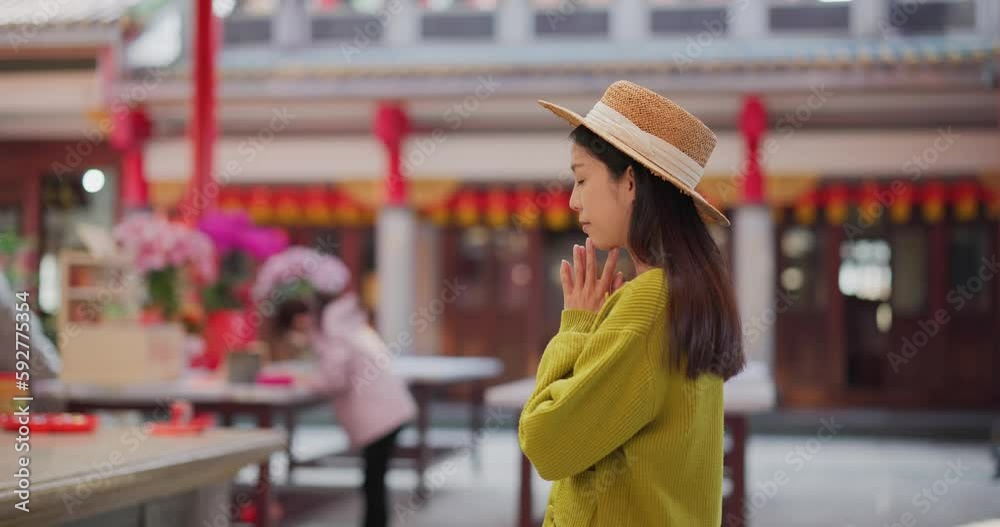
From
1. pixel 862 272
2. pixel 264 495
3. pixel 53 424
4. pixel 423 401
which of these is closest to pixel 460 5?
pixel 862 272

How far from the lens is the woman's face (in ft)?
4.59

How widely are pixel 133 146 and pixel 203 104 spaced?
376cm

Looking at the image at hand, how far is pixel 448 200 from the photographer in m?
9.60

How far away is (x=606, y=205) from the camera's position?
1402 millimetres

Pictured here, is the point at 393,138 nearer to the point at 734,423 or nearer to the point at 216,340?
the point at 216,340

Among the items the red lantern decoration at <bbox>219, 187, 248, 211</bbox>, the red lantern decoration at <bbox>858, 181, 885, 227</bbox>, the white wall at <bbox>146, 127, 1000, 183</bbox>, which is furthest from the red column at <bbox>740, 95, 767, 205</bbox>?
the red lantern decoration at <bbox>219, 187, 248, 211</bbox>

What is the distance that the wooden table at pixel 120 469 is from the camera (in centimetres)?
167

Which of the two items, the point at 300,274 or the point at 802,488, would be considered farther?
the point at 802,488

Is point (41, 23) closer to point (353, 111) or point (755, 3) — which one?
point (353, 111)

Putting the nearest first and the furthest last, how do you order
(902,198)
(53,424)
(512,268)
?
(53,424) < (902,198) < (512,268)

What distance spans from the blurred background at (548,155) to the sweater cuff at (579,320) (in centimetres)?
628

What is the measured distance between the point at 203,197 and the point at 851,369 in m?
6.31

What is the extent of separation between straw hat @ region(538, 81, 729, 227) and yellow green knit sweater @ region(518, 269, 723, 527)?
0.43 ft

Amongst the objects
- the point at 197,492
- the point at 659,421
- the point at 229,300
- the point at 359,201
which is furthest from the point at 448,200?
the point at 659,421
